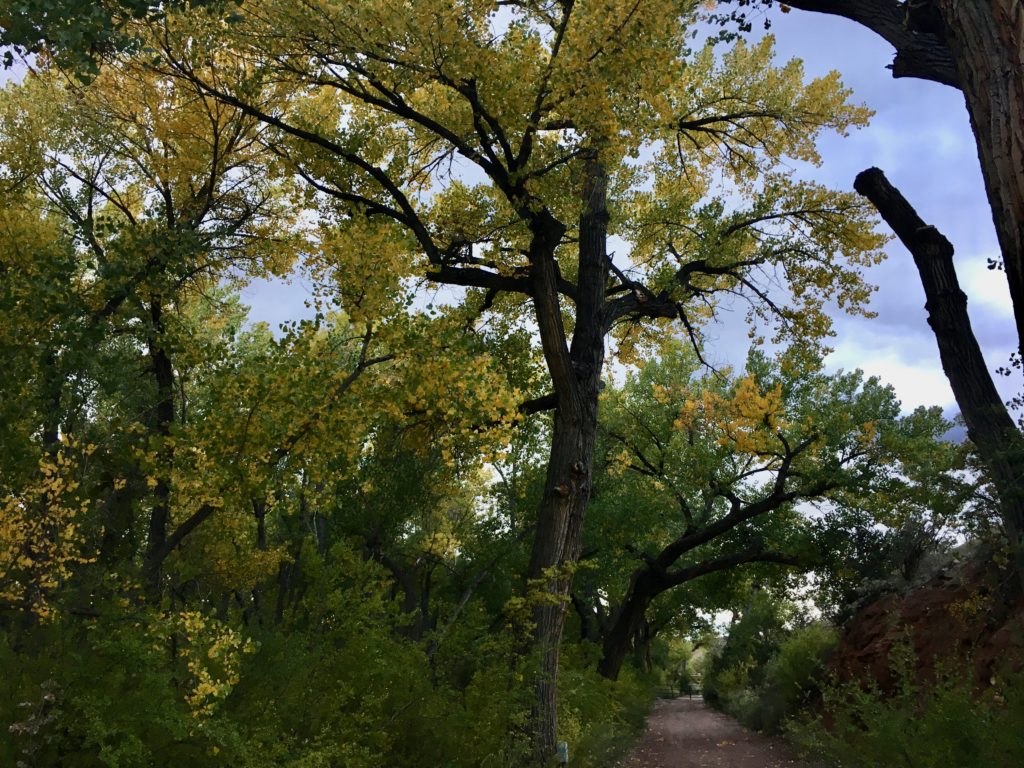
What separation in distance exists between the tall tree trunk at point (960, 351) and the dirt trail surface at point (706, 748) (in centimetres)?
744

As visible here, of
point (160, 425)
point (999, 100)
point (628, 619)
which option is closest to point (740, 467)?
point (628, 619)

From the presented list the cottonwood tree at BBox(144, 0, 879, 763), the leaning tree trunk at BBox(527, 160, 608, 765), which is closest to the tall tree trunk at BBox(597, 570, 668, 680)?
the cottonwood tree at BBox(144, 0, 879, 763)

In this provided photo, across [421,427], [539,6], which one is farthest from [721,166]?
[421,427]

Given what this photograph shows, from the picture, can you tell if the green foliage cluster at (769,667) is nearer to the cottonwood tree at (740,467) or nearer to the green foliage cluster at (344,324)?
the cottonwood tree at (740,467)

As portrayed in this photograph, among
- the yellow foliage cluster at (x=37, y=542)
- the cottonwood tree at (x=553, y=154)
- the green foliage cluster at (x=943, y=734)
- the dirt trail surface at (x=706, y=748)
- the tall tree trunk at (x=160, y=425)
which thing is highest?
the cottonwood tree at (x=553, y=154)

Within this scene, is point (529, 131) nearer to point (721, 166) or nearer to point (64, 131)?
point (721, 166)

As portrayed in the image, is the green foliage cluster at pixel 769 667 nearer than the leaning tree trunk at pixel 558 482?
No

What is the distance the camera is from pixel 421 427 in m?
8.74

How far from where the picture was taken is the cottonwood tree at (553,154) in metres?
6.21

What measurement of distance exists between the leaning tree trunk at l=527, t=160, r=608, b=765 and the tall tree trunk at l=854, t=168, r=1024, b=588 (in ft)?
10.4

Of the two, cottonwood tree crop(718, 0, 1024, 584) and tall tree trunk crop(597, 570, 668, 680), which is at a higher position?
cottonwood tree crop(718, 0, 1024, 584)

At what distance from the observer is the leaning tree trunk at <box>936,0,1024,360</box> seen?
364cm

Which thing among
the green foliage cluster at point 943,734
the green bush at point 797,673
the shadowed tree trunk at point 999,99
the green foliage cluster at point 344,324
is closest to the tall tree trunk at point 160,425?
the green foliage cluster at point 344,324

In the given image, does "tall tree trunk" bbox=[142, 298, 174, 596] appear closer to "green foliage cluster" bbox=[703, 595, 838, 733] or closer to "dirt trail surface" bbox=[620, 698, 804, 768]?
"green foliage cluster" bbox=[703, 595, 838, 733]
